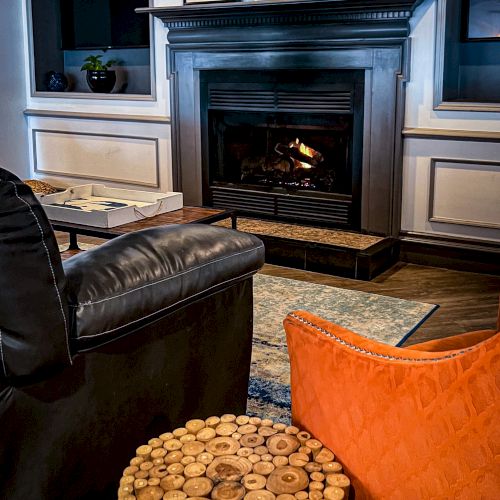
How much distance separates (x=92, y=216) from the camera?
282 cm

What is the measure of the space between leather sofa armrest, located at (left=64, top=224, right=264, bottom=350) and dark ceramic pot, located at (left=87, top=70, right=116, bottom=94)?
3452 mm

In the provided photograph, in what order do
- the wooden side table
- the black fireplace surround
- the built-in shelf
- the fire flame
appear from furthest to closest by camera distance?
the built-in shelf, the fire flame, the black fireplace surround, the wooden side table

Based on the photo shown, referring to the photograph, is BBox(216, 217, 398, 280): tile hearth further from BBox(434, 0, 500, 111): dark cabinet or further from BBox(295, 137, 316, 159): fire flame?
BBox(434, 0, 500, 111): dark cabinet

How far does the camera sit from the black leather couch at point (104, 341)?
1.14m

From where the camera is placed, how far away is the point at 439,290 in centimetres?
Answer: 335

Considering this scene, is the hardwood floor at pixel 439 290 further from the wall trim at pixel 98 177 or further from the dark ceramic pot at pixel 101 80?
the dark ceramic pot at pixel 101 80

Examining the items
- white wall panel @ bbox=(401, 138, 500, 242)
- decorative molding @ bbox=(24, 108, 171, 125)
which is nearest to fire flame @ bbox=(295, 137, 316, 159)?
white wall panel @ bbox=(401, 138, 500, 242)

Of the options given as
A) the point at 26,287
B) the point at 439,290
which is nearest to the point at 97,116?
the point at 439,290

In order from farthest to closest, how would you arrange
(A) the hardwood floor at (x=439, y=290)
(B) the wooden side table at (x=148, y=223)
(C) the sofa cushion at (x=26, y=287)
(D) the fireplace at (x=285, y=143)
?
(D) the fireplace at (x=285, y=143)
(A) the hardwood floor at (x=439, y=290)
(B) the wooden side table at (x=148, y=223)
(C) the sofa cushion at (x=26, y=287)

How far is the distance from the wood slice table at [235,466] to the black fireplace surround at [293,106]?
2.74m

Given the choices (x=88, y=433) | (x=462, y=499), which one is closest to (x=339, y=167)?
(x=88, y=433)

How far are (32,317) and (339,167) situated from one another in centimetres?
304

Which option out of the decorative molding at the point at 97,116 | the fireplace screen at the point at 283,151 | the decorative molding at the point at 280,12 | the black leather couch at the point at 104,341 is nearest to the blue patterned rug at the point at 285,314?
the black leather couch at the point at 104,341

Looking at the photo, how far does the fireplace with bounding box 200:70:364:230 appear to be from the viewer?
152 inches
